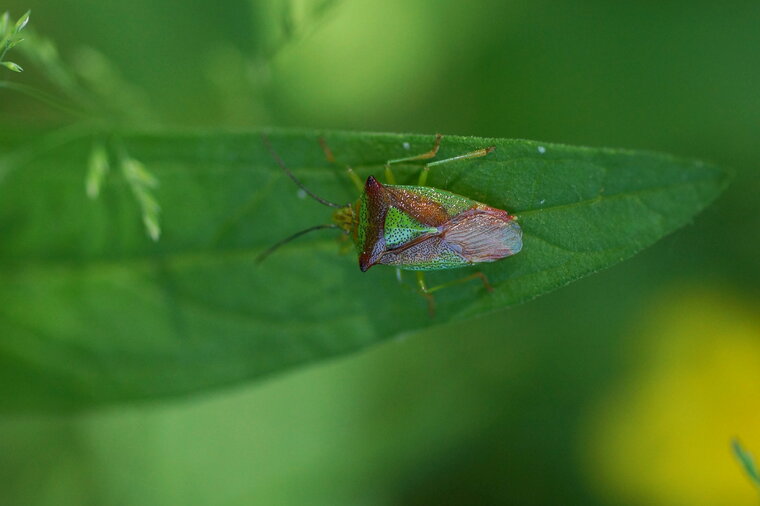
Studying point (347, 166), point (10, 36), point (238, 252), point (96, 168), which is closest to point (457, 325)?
point (238, 252)

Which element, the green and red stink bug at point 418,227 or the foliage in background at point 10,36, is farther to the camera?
the green and red stink bug at point 418,227

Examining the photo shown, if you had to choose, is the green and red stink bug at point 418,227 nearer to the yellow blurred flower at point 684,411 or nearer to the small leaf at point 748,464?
the small leaf at point 748,464

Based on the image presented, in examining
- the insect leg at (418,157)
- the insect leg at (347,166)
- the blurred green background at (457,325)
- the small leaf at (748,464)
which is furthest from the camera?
the blurred green background at (457,325)

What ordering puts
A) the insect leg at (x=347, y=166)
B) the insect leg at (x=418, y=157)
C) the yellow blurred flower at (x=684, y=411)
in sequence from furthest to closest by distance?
the yellow blurred flower at (x=684, y=411) < the insect leg at (x=347, y=166) < the insect leg at (x=418, y=157)

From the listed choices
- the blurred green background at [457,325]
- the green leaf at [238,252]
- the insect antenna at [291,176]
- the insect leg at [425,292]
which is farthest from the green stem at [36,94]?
the insect leg at [425,292]

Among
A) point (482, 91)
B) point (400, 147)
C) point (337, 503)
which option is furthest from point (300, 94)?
point (337, 503)

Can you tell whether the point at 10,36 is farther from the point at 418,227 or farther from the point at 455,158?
the point at 418,227

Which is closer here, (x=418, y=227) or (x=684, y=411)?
(x=418, y=227)
